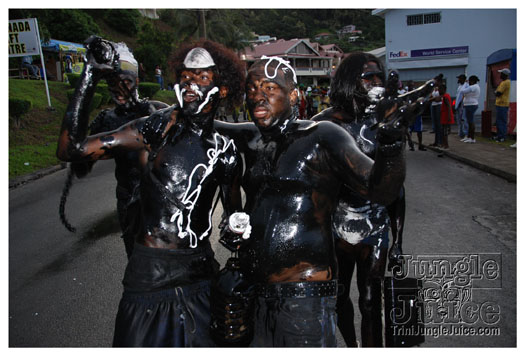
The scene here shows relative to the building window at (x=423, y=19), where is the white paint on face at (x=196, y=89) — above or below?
below

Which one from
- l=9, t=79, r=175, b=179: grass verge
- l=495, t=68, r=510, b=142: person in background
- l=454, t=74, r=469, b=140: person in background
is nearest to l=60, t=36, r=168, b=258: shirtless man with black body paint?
l=9, t=79, r=175, b=179: grass verge

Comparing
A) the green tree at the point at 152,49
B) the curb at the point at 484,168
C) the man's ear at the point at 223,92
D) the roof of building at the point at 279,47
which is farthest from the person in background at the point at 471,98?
the roof of building at the point at 279,47

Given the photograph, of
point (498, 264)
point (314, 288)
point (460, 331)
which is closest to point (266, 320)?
point (314, 288)

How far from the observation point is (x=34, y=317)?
13.2ft

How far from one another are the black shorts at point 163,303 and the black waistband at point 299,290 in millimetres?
483

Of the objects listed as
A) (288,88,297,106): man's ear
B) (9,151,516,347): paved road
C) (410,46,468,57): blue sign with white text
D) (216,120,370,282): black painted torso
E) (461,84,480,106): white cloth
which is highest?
(410,46,468,57): blue sign with white text

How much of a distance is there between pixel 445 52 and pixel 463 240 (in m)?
25.7

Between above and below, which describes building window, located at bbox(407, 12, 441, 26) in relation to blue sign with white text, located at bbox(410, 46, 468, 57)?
above

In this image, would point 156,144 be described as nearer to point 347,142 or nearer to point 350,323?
point 347,142

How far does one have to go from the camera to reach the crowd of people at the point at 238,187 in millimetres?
1988

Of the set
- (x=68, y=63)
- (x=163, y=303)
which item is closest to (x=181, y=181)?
(x=163, y=303)

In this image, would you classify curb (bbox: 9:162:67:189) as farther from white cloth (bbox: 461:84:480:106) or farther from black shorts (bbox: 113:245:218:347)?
white cloth (bbox: 461:84:480:106)

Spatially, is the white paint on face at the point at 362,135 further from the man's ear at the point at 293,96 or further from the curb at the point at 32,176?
the curb at the point at 32,176

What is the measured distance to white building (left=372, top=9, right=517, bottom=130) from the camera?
26.2 meters
